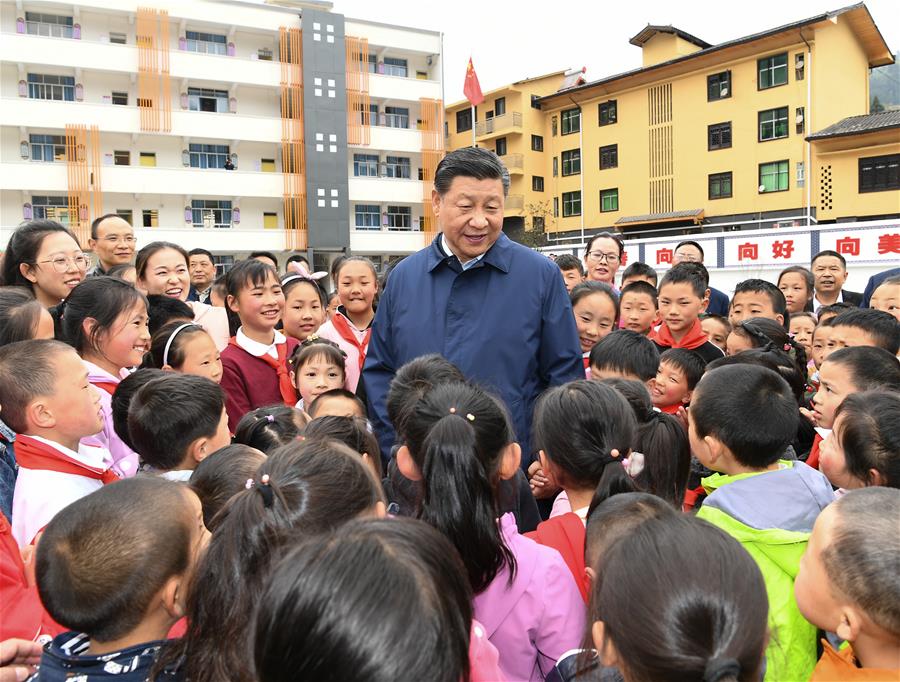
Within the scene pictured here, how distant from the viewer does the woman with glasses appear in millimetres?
3111

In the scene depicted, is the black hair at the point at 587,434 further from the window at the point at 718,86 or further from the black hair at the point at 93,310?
the window at the point at 718,86

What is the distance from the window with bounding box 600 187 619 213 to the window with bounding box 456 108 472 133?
23.9 ft

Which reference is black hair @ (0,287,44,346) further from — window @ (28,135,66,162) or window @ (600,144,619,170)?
window @ (600,144,619,170)

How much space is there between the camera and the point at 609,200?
25.0 m

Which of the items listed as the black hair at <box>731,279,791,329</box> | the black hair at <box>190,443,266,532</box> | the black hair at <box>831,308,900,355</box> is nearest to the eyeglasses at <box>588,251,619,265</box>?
the black hair at <box>731,279,791,329</box>

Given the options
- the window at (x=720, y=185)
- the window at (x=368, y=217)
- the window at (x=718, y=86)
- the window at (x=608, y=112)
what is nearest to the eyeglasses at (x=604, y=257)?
the window at (x=720, y=185)

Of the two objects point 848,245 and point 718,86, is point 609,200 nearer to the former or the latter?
point 718,86

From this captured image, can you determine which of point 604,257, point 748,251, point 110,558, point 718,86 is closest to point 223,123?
point 718,86

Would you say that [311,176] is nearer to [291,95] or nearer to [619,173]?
[291,95]

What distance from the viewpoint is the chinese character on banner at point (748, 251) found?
413 inches

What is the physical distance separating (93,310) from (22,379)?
0.66 meters

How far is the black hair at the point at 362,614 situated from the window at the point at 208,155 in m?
24.0

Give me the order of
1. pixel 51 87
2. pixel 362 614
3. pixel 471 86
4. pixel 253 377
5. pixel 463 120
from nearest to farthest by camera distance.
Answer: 1. pixel 362 614
2. pixel 253 377
3. pixel 471 86
4. pixel 51 87
5. pixel 463 120

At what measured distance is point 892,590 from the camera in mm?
1205
